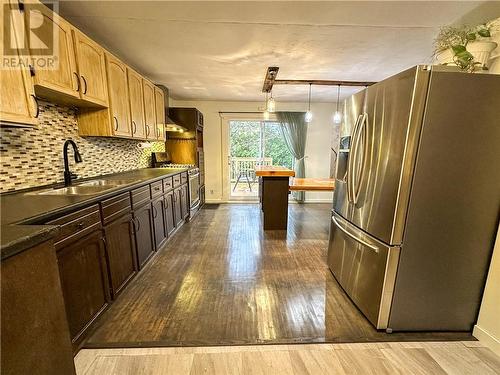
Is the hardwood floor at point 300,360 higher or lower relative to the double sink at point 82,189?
lower

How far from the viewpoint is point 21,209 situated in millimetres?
1220

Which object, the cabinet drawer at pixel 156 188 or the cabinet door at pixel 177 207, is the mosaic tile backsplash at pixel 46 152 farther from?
the cabinet door at pixel 177 207

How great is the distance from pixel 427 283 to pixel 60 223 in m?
2.37

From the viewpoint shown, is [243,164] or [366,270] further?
[243,164]

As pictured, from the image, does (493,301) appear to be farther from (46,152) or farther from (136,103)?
(136,103)

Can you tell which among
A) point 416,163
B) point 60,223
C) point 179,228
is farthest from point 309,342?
point 179,228

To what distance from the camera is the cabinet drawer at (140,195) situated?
2133mm

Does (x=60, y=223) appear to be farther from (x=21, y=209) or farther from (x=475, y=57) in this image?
(x=475, y=57)

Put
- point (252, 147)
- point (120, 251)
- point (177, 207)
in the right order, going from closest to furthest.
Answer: point (120, 251)
point (177, 207)
point (252, 147)

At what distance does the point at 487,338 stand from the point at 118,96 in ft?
12.6

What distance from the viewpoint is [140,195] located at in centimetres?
226

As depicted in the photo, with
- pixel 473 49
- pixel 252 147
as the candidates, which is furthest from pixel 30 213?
pixel 252 147

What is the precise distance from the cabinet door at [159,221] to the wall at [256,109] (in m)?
2.67

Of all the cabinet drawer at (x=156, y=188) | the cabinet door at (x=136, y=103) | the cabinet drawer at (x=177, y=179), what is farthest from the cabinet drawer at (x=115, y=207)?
the cabinet drawer at (x=177, y=179)
